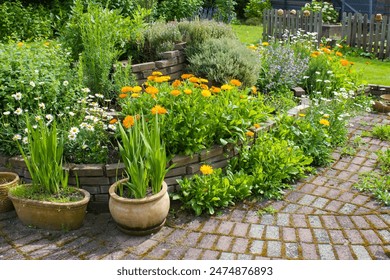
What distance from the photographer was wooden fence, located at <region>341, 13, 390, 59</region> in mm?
11290

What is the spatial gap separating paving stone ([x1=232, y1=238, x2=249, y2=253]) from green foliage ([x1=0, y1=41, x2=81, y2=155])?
7.03 feet

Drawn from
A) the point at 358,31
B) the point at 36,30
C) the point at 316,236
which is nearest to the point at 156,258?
the point at 316,236

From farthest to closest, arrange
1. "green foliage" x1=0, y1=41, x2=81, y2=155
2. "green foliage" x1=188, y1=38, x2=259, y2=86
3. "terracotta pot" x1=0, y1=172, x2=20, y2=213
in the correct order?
"green foliage" x1=188, y1=38, x2=259, y2=86, "green foliage" x1=0, y1=41, x2=81, y2=155, "terracotta pot" x1=0, y1=172, x2=20, y2=213

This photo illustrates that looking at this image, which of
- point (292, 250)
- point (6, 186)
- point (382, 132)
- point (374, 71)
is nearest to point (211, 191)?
point (292, 250)

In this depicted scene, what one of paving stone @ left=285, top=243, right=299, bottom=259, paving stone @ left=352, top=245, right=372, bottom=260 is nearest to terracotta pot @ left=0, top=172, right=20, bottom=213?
paving stone @ left=285, top=243, right=299, bottom=259

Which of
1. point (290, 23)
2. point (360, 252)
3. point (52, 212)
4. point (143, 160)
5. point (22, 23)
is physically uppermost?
point (22, 23)

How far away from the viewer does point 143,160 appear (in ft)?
14.3

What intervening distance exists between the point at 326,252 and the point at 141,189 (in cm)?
163

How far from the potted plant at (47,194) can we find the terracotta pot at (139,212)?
352 mm

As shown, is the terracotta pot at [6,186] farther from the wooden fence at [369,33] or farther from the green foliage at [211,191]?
the wooden fence at [369,33]

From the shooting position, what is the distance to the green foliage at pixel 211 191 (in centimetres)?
463

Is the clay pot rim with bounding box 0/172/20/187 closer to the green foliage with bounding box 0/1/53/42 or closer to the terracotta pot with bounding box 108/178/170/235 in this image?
the terracotta pot with bounding box 108/178/170/235

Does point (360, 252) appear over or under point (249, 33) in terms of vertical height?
under

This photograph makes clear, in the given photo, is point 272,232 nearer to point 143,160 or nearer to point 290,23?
point 143,160
